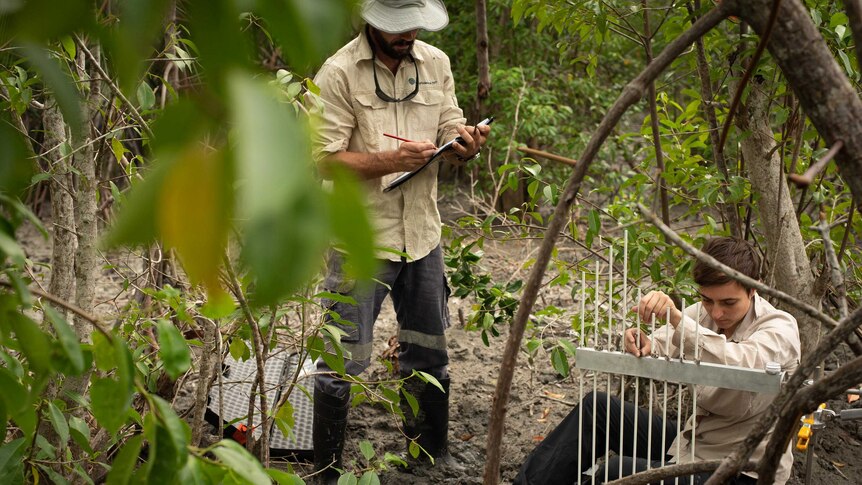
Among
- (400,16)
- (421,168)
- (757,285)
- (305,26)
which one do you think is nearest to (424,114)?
(421,168)

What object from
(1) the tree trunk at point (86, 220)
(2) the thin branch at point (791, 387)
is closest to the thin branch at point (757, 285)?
(2) the thin branch at point (791, 387)

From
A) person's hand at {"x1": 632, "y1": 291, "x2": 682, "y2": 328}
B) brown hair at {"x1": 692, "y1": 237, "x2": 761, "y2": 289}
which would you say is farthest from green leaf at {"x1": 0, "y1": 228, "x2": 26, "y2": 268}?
brown hair at {"x1": 692, "y1": 237, "x2": 761, "y2": 289}

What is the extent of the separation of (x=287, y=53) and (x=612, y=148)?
6292mm

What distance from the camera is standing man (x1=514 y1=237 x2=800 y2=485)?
96.6 inches

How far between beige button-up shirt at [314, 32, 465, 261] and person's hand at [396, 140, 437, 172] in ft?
0.54

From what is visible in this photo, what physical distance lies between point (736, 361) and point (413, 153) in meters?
1.29

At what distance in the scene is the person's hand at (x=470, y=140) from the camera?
320 centimetres

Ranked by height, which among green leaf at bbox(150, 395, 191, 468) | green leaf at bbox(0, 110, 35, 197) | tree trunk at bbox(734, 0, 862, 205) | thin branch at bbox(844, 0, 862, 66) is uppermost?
thin branch at bbox(844, 0, 862, 66)

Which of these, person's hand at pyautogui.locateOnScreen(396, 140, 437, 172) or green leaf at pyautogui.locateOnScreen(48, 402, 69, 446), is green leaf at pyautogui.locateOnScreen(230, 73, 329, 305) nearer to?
green leaf at pyautogui.locateOnScreen(48, 402, 69, 446)

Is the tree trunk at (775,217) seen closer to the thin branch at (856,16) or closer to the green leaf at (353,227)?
the thin branch at (856,16)

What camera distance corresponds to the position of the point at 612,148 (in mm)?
6703

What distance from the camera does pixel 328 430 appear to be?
3.27 meters

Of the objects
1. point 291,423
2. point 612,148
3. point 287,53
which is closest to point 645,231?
point 291,423

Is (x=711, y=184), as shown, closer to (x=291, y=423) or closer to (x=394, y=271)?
(x=394, y=271)
